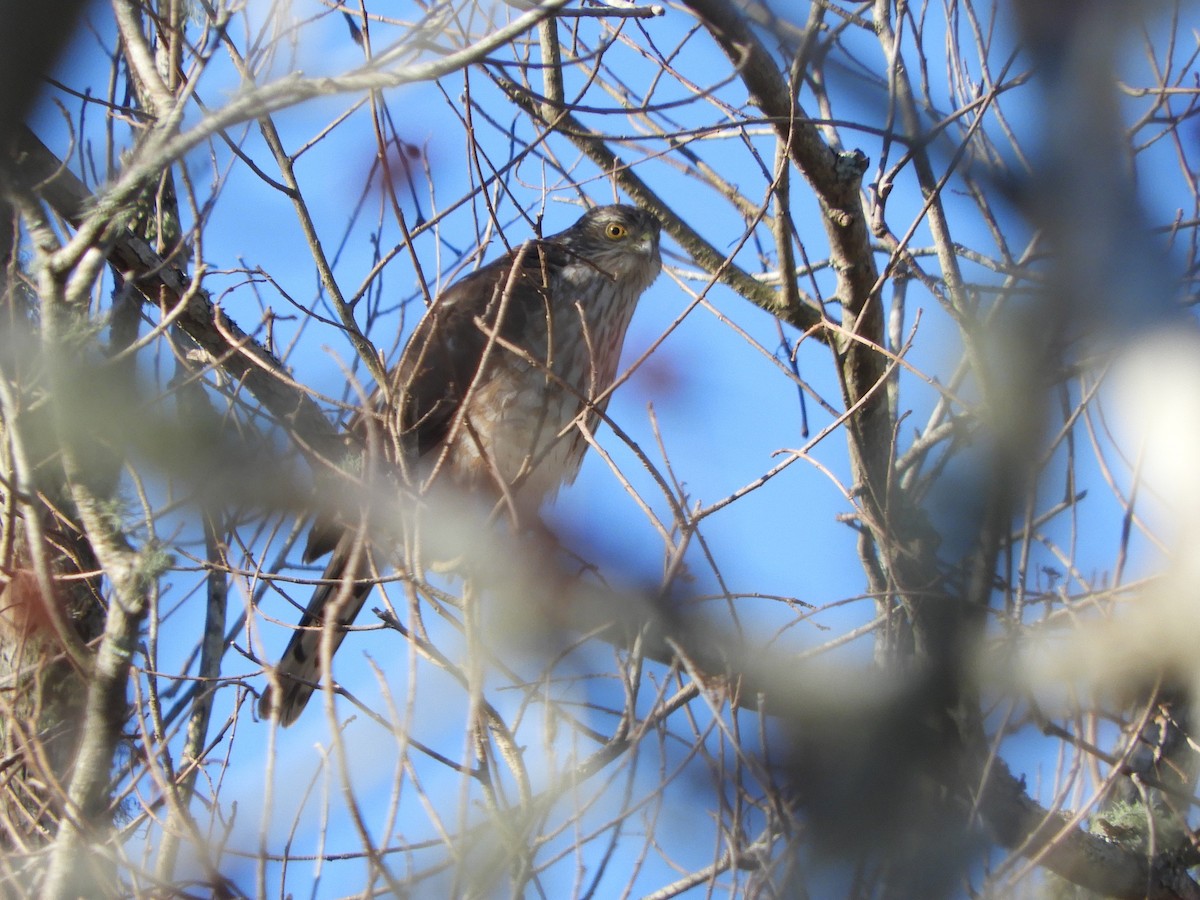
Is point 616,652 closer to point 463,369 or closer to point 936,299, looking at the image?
point 936,299

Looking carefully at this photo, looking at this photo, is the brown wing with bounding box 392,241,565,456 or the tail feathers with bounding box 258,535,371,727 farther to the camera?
the brown wing with bounding box 392,241,565,456

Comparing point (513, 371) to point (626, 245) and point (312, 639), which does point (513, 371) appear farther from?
point (312, 639)

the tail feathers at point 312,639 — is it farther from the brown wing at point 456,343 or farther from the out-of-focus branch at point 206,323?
the out-of-focus branch at point 206,323

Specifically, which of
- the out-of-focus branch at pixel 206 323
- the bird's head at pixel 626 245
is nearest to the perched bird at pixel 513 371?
the bird's head at pixel 626 245

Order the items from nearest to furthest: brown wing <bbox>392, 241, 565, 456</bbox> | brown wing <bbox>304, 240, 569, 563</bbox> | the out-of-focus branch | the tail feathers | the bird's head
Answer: the out-of-focus branch < the tail feathers < brown wing <bbox>304, 240, 569, 563</bbox> < brown wing <bbox>392, 241, 565, 456</bbox> < the bird's head

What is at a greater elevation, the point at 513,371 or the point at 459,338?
the point at 459,338

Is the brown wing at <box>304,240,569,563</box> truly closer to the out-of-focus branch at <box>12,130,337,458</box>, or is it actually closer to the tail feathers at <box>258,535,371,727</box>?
the tail feathers at <box>258,535,371,727</box>

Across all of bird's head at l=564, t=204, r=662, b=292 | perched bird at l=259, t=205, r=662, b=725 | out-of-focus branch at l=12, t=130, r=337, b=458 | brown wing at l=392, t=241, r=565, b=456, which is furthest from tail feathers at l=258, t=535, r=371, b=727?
bird's head at l=564, t=204, r=662, b=292

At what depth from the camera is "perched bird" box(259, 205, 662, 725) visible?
4.17 meters

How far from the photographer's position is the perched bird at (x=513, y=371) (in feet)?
13.7

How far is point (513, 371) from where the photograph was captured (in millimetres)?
4422

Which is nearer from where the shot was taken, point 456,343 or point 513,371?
point 513,371

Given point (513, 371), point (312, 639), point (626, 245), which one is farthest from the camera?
point (626, 245)

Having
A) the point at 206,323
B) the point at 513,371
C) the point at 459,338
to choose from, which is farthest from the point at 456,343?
the point at 206,323
